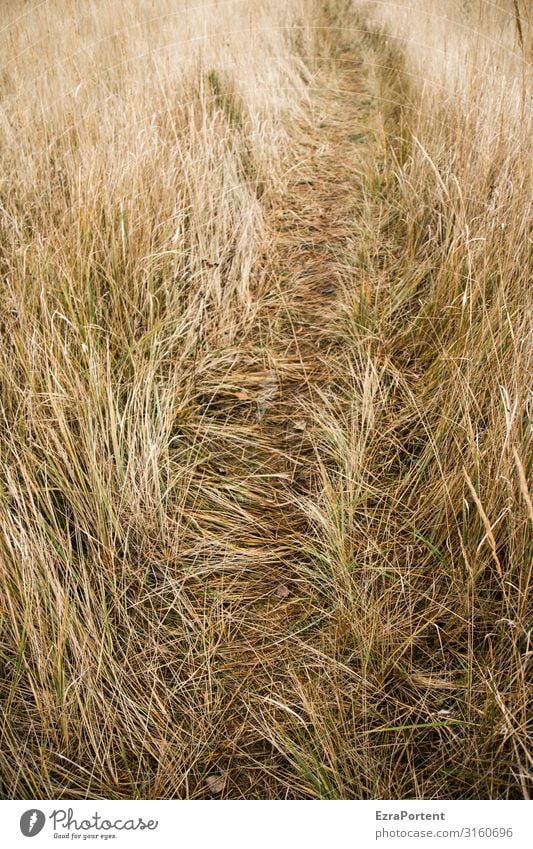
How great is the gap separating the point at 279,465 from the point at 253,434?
0.15 metres

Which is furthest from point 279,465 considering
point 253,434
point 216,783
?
point 216,783

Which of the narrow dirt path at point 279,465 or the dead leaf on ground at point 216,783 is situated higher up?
the narrow dirt path at point 279,465

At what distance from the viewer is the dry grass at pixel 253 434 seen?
3.52ft

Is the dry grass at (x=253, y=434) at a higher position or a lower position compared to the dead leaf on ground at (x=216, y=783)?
higher

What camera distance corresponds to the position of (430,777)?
1.00 m

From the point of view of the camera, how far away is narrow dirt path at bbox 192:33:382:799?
1.12 meters

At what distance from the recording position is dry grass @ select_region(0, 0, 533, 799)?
3.52 feet

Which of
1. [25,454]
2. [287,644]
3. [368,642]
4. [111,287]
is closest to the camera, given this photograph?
[368,642]

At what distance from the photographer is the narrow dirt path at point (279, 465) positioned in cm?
112

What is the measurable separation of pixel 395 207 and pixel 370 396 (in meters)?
1.26

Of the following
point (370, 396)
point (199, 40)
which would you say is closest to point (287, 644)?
point (370, 396)

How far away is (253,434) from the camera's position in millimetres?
1747

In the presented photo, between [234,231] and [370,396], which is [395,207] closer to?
[234,231]

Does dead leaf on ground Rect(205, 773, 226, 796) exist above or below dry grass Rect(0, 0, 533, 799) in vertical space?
below
